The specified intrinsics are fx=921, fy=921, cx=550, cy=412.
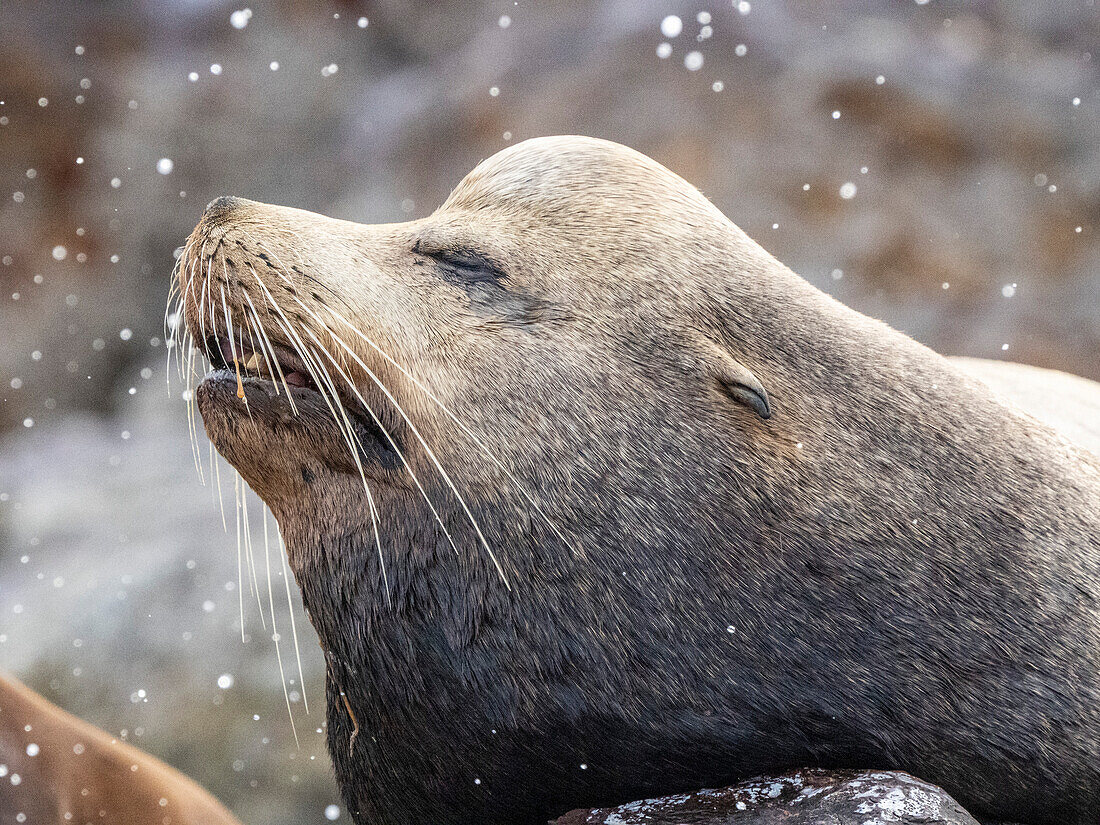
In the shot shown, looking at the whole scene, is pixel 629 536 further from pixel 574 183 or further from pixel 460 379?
pixel 574 183

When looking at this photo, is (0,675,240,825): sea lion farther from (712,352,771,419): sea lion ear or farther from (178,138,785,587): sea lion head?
(712,352,771,419): sea lion ear

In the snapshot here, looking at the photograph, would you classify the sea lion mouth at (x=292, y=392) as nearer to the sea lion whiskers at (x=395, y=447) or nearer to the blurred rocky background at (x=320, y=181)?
the sea lion whiskers at (x=395, y=447)

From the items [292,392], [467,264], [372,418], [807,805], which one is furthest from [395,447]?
[807,805]

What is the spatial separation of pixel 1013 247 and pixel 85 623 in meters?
3.85

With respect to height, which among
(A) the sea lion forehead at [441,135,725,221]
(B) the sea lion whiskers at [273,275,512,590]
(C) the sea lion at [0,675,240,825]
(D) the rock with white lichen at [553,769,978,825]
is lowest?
(D) the rock with white lichen at [553,769,978,825]

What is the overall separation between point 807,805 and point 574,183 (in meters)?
1.01

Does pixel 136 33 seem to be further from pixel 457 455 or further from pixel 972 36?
pixel 972 36

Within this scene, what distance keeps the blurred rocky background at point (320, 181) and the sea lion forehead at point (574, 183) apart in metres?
1.92

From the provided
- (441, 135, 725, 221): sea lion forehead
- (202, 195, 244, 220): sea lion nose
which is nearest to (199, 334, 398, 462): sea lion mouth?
(202, 195, 244, 220): sea lion nose

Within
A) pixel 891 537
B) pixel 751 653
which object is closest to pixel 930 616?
pixel 891 537

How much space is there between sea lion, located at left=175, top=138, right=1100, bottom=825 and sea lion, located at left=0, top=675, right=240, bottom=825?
1.53 metres

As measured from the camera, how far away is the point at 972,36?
3688 millimetres

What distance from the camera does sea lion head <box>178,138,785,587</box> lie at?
1.32m

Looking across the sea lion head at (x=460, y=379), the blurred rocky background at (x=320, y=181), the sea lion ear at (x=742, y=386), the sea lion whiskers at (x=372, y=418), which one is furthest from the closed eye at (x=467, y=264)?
the blurred rocky background at (x=320, y=181)
